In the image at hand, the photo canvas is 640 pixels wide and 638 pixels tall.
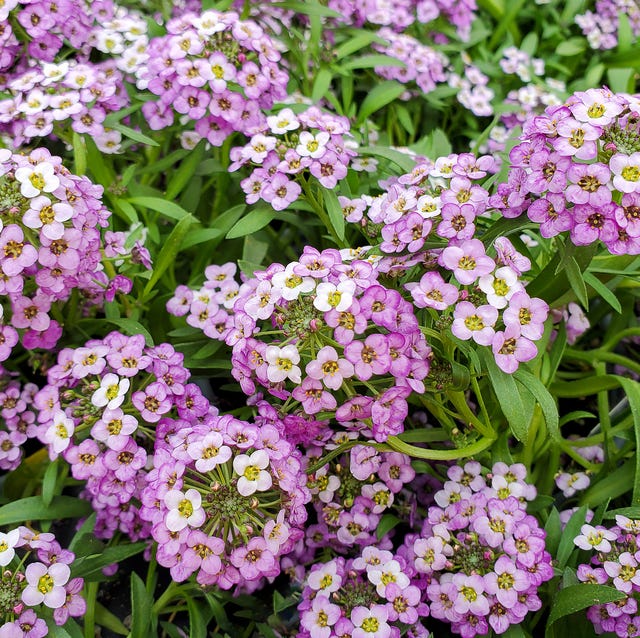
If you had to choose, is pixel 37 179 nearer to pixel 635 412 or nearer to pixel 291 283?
pixel 291 283

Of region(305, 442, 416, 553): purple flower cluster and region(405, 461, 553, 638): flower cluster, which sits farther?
region(305, 442, 416, 553): purple flower cluster

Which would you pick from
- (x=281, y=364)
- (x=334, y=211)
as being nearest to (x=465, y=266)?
(x=281, y=364)

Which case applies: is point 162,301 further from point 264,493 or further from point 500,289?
point 500,289

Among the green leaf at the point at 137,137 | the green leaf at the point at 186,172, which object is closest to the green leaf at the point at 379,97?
the green leaf at the point at 186,172

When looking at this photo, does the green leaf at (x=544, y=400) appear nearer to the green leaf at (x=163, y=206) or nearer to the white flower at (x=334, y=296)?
the white flower at (x=334, y=296)

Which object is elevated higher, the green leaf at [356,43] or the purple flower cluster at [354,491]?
the green leaf at [356,43]

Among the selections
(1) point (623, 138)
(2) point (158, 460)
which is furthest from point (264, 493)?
(1) point (623, 138)

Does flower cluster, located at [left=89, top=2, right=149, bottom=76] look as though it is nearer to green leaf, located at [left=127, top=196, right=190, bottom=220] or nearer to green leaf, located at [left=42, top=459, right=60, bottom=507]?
green leaf, located at [left=127, top=196, right=190, bottom=220]

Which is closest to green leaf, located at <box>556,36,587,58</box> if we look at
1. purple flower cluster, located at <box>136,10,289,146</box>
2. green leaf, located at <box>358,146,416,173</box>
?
green leaf, located at <box>358,146,416,173</box>
